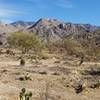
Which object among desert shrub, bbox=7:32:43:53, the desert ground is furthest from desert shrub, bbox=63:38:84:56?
the desert ground

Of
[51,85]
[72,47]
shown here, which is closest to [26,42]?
[72,47]

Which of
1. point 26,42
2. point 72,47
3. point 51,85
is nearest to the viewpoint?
point 51,85

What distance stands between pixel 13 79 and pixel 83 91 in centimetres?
683

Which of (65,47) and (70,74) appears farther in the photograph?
(65,47)

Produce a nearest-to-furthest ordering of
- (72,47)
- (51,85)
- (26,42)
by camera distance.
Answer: (51,85) → (26,42) → (72,47)

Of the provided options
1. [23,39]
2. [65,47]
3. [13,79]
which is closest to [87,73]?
[13,79]

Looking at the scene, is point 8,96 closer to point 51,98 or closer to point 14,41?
point 51,98

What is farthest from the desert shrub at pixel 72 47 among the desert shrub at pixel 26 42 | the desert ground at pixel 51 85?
the desert ground at pixel 51 85

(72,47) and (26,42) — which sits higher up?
(26,42)

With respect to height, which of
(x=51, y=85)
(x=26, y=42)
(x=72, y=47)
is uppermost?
(x=26, y=42)

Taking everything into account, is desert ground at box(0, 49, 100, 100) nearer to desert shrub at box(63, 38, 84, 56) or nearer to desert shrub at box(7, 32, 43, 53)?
Result: desert shrub at box(7, 32, 43, 53)

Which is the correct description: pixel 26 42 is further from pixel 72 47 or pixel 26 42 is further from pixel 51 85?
pixel 51 85

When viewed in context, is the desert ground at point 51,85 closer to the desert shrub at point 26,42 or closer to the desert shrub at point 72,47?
the desert shrub at point 26,42

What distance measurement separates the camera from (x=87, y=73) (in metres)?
32.8
